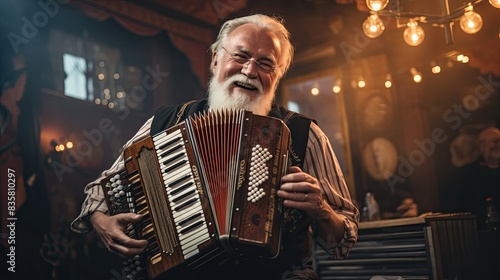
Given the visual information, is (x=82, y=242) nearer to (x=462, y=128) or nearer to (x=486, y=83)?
(x=462, y=128)

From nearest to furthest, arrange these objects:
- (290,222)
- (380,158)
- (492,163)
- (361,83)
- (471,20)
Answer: (290,222)
(471,20)
(492,163)
(380,158)
(361,83)

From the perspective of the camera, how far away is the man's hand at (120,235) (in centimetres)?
179

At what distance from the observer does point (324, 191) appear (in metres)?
2.13

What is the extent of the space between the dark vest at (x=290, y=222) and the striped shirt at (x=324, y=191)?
60mm

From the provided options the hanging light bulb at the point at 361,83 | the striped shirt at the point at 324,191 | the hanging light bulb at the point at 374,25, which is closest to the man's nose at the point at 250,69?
the striped shirt at the point at 324,191

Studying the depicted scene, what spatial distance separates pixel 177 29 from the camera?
598 centimetres

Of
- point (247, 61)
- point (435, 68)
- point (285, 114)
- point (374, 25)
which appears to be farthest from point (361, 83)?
point (247, 61)

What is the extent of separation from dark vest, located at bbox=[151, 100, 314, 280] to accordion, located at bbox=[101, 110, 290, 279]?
209 mm

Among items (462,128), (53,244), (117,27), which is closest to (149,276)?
(53,244)

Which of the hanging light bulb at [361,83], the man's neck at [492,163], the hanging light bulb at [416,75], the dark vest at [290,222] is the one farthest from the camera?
the hanging light bulb at [361,83]

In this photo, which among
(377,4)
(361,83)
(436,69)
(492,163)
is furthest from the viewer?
(361,83)

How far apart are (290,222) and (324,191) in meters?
0.24

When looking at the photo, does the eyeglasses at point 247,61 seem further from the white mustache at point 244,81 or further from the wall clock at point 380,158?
the wall clock at point 380,158

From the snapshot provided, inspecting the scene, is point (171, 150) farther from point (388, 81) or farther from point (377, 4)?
point (388, 81)
